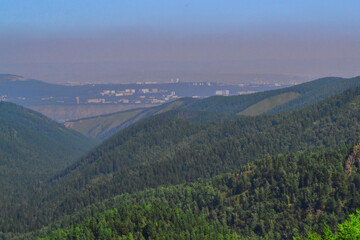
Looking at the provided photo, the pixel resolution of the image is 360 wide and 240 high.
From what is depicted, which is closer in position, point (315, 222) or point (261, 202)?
point (315, 222)

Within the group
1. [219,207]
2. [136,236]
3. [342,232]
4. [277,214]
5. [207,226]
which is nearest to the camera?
[342,232]

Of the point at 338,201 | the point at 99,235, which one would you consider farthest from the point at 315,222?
the point at 99,235

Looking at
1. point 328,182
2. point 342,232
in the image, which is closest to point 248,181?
point 328,182

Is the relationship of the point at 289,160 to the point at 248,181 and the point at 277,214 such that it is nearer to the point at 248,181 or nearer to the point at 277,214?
the point at 248,181

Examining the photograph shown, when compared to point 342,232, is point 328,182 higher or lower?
lower

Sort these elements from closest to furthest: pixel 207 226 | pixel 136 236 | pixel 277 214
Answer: pixel 136 236 → pixel 207 226 → pixel 277 214

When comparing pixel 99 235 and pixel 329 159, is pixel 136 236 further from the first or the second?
pixel 329 159
